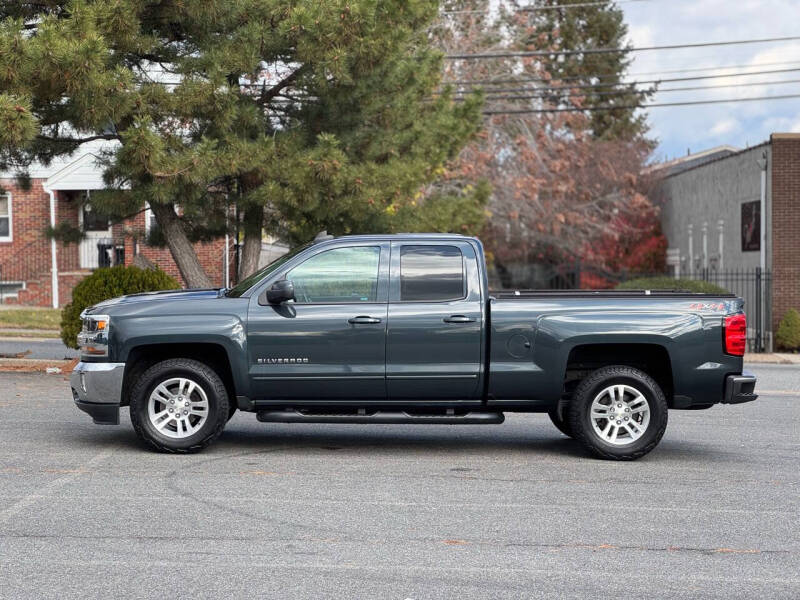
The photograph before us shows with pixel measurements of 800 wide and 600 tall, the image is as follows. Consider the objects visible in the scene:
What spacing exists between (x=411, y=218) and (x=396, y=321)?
10660 mm

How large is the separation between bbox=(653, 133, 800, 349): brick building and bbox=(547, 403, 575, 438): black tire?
16.2 metres

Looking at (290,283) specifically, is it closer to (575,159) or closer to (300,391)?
(300,391)

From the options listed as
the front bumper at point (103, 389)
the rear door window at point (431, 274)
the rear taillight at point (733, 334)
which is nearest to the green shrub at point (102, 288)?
the front bumper at point (103, 389)

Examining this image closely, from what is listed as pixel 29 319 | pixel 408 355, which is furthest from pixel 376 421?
pixel 29 319

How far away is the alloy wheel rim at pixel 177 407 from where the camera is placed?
9.18 meters

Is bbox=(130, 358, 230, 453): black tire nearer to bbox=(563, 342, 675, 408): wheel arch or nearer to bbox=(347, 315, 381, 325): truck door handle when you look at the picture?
bbox=(347, 315, 381, 325): truck door handle

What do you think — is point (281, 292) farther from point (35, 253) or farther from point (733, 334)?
point (35, 253)

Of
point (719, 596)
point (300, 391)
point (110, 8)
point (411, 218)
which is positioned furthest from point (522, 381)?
point (411, 218)

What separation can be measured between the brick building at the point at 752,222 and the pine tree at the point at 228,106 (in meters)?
11.5

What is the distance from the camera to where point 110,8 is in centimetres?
1427

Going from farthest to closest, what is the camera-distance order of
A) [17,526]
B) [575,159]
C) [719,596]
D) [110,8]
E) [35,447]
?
1. [575,159]
2. [110,8]
3. [35,447]
4. [17,526]
5. [719,596]

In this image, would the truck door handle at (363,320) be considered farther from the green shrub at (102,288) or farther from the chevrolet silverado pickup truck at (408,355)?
the green shrub at (102,288)

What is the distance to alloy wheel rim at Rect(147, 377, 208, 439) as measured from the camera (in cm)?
918

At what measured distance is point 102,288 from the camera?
17.2m
